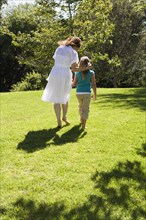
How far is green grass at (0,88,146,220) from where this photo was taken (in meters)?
4.43

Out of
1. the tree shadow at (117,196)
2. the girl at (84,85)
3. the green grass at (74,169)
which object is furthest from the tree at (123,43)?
the tree shadow at (117,196)

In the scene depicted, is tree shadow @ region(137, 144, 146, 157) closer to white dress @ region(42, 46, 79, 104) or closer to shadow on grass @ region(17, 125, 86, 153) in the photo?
A: shadow on grass @ region(17, 125, 86, 153)

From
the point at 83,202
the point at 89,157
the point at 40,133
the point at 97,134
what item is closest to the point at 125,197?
the point at 83,202

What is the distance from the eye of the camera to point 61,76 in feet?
23.5

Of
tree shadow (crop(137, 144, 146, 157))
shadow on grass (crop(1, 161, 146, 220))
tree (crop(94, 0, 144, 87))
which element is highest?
tree (crop(94, 0, 144, 87))

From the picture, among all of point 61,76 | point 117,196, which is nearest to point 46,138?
point 61,76

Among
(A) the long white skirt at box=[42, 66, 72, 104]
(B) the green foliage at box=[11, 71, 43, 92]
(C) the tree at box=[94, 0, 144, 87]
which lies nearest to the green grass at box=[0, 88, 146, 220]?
(A) the long white skirt at box=[42, 66, 72, 104]

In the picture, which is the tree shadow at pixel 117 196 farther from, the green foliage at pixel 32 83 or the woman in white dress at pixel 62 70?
the green foliage at pixel 32 83

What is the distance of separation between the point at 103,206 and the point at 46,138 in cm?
288

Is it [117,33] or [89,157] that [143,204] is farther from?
[117,33]

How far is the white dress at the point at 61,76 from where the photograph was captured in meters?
6.95

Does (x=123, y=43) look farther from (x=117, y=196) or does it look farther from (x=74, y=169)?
(x=117, y=196)

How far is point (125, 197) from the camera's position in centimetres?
469

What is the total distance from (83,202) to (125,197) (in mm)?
636
